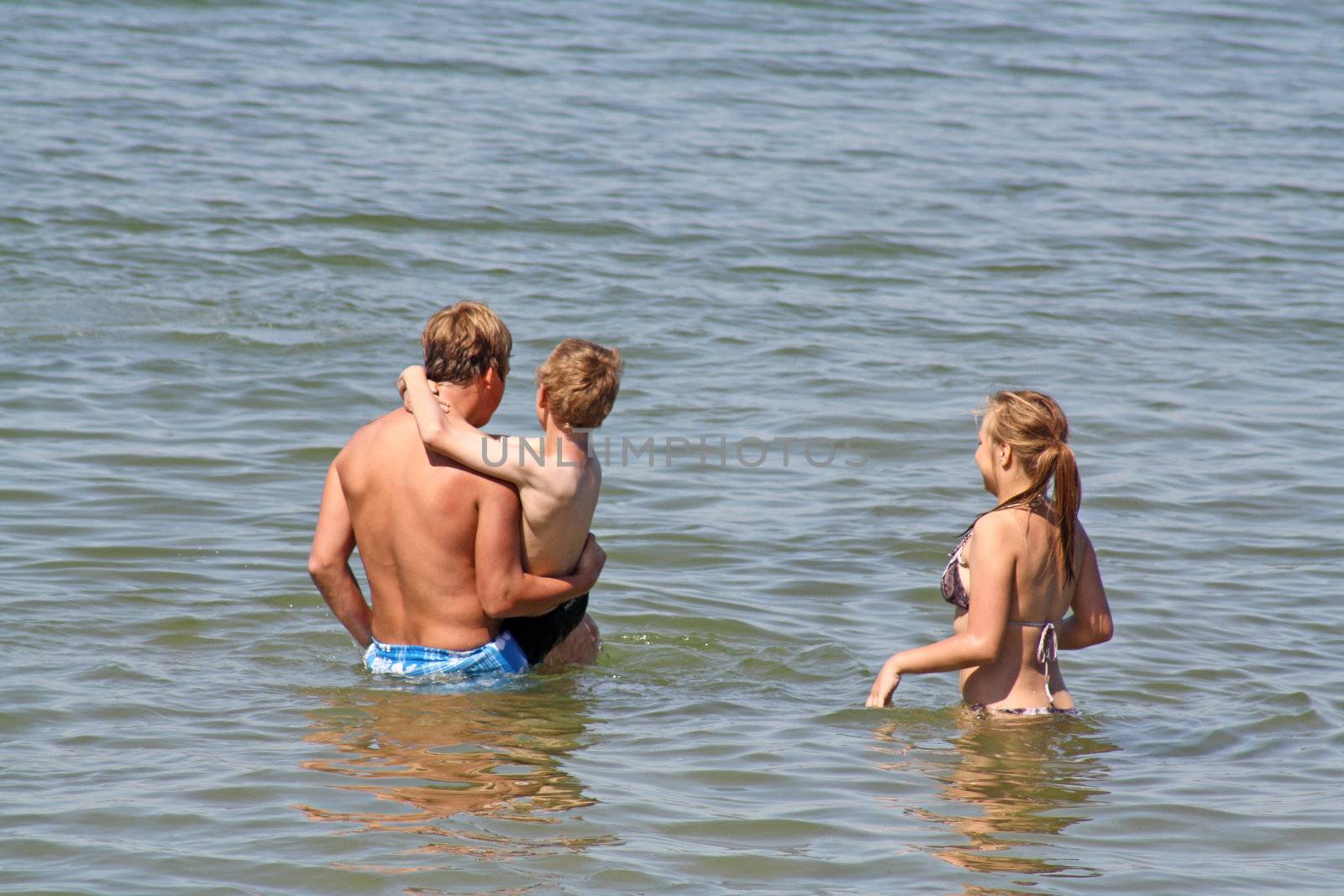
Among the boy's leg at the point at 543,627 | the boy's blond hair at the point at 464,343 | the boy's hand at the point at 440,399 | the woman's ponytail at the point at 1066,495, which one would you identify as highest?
the boy's blond hair at the point at 464,343

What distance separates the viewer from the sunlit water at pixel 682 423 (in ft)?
14.9

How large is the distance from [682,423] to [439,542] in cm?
411

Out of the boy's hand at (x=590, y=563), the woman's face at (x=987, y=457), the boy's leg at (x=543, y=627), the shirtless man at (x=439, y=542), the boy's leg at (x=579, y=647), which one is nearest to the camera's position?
the woman's face at (x=987, y=457)

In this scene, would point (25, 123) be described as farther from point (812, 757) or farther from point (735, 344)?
point (812, 757)

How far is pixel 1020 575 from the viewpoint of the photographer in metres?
4.93

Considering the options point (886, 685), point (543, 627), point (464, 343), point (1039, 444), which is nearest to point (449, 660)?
point (543, 627)

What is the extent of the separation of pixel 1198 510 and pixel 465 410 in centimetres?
447

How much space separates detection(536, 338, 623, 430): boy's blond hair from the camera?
196 inches

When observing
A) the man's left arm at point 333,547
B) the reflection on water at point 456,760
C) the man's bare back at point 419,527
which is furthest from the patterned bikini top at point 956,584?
the man's left arm at point 333,547

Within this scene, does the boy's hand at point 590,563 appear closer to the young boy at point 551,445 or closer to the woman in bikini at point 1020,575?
the young boy at point 551,445

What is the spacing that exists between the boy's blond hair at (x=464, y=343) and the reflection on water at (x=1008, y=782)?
1.79 meters

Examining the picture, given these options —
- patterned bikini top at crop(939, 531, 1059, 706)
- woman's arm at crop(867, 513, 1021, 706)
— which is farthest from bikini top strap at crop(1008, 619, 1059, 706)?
woman's arm at crop(867, 513, 1021, 706)

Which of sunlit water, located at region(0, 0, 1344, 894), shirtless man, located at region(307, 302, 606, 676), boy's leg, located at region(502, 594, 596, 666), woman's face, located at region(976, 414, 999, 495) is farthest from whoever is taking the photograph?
boy's leg, located at region(502, 594, 596, 666)

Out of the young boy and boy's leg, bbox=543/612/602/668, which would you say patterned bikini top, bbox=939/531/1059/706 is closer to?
the young boy
